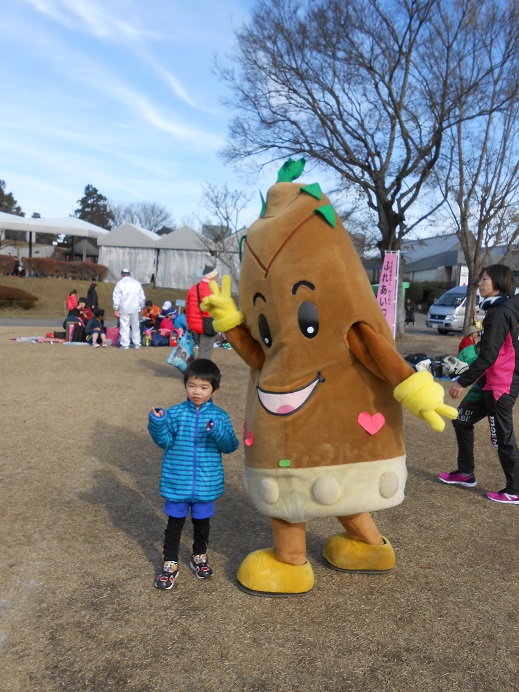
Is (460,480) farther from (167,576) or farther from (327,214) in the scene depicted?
(327,214)

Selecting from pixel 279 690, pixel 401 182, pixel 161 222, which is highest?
pixel 161 222

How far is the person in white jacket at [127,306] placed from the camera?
12.9m

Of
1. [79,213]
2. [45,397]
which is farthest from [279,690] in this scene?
[79,213]

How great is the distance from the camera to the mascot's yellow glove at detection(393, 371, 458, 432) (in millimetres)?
2582

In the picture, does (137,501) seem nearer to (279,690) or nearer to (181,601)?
(181,601)

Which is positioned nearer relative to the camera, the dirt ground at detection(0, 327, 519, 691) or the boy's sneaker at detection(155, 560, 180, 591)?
the dirt ground at detection(0, 327, 519, 691)

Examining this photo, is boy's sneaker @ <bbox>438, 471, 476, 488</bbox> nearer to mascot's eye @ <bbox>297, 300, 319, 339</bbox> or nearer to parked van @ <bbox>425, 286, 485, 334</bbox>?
mascot's eye @ <bbox>297, 300, 319, 339</bbox>

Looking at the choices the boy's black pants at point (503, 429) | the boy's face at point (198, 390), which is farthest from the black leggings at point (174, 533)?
the boy's black pants at point (503, 429)

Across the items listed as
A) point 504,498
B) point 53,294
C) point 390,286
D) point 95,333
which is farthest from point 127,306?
point 53,294

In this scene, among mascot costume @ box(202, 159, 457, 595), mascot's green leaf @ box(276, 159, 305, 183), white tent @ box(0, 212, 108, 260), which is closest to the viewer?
mascot costume @ box(202, 159, 457, 595)

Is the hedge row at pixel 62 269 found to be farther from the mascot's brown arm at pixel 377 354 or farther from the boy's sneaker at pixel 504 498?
the mascot's brown arm at pixel 377 354

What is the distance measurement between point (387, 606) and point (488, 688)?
2.18 feet

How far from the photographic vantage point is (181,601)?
297cm

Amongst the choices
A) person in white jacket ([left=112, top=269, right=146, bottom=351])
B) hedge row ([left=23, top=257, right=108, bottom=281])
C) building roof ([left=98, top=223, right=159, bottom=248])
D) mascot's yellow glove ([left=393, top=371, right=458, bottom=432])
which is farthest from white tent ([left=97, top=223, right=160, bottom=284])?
mascot's yellow glove ([left=393, top=371, right=458, bottom=432])
